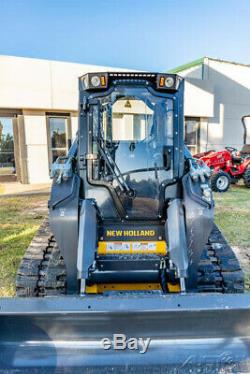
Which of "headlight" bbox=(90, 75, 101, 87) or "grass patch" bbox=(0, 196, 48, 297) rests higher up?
"headlight" bbox=(90, 75, 101, 87)

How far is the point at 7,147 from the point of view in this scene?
37.8 feet

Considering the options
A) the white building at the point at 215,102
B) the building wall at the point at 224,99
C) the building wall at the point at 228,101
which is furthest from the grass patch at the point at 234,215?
the building wall at the point at 228,101

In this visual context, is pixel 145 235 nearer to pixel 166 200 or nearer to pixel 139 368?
pixel 166 200

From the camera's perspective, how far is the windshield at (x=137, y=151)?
3010mm

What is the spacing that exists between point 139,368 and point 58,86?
430 inches

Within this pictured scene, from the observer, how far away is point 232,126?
16.1 metres

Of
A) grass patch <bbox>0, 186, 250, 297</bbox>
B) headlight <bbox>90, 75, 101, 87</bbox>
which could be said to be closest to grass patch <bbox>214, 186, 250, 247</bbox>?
grass patch <bbox>0, 186, 250, 297</bbox>

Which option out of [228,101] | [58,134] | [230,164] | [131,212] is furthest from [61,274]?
[228,101]

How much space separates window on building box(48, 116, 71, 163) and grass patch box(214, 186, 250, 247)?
20.5ft

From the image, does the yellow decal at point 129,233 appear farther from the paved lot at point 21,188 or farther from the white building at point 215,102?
the white building at point 215,102

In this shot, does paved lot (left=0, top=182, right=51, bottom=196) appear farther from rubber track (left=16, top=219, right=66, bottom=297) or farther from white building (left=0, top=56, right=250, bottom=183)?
rubber track (left=16, top=219, right=66, bottom=297)

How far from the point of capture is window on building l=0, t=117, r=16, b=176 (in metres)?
11.3

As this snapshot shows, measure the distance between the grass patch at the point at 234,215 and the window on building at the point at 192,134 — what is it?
503 centimetres

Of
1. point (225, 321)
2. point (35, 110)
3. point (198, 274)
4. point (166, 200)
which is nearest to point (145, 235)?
point (166, 200)
